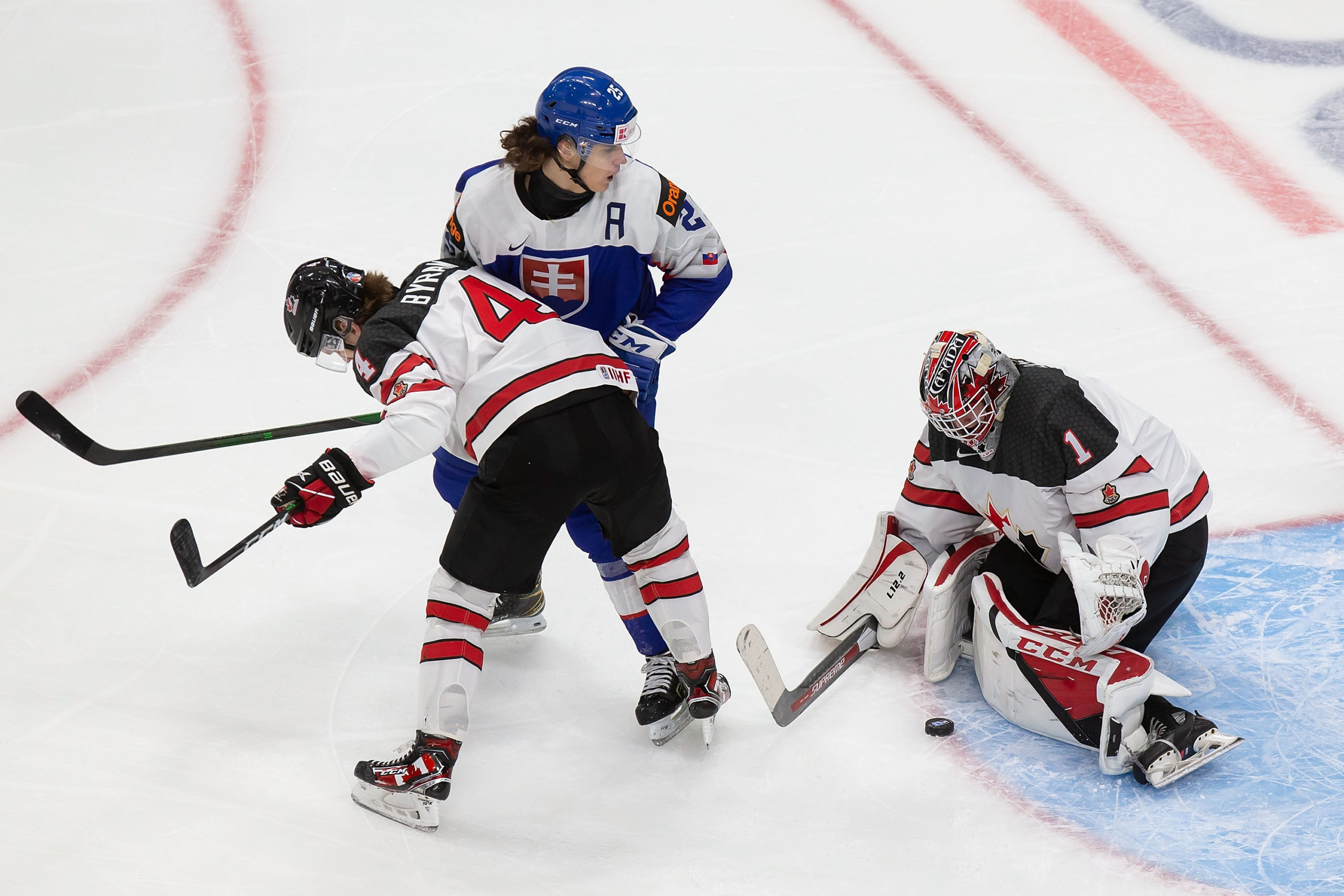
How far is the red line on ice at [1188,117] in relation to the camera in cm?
486

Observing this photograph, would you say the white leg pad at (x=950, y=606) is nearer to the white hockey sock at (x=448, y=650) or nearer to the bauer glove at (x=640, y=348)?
the bauer glove at (x=640, y=348)

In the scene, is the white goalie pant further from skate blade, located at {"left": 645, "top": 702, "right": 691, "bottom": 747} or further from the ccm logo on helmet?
the ccm logo on helmet

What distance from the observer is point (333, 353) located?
2.93m

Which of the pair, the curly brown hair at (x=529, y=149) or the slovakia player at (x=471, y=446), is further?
the curly brown hair at (x=529, y=149)

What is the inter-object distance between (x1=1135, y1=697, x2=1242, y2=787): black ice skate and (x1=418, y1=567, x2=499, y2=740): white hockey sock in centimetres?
149

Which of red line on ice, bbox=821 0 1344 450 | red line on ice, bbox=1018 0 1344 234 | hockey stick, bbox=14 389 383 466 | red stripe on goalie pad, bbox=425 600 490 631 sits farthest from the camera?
red line on ice, bbox=1018 0 1344 234

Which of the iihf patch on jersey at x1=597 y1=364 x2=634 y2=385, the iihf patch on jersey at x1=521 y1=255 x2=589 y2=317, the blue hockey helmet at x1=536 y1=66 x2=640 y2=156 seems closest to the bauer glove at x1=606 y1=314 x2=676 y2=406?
the iihf patch on jersey at x1=521 y1=255 x2=589 y2=317

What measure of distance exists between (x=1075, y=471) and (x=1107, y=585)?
0.85 ft

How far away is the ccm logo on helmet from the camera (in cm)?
258

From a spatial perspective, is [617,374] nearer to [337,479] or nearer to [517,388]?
[517,388]

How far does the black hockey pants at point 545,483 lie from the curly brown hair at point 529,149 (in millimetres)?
550

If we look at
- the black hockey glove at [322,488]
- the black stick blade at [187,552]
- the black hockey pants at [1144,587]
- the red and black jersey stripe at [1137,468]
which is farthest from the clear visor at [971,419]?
the black stick blade at [187,552]

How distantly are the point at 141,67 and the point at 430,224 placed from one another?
1741mm

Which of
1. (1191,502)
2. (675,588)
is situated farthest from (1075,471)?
(675,588)
